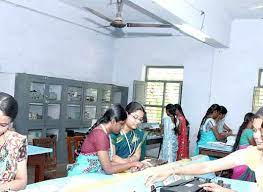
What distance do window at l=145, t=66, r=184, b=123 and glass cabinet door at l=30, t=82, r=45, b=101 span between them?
2.94 m

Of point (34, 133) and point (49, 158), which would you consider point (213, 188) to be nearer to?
point (49, 158)

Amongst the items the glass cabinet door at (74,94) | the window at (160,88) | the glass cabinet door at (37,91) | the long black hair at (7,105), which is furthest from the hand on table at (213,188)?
the window at (160,88)

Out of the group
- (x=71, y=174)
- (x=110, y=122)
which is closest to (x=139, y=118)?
(x=110, y=122)

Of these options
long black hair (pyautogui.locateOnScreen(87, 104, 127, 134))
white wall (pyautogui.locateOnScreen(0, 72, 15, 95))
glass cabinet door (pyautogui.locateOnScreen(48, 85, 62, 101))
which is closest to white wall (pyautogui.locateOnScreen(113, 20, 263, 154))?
glass cabinet door (pyautogui.locateOnScreen(48, 85, 62, 101))

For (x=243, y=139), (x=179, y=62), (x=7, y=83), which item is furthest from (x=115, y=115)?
(x=179, y=62)

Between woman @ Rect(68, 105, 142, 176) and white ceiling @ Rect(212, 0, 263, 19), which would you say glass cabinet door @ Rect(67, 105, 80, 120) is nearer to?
white ceiling @ Rect(212, 0, 263, 19)

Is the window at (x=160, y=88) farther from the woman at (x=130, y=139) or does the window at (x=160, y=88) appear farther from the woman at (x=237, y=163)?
the woman at (x=237, y=163)

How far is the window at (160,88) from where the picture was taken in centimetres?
856

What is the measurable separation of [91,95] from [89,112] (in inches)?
14.9

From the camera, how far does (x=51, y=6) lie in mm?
7148

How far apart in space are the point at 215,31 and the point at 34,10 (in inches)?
133

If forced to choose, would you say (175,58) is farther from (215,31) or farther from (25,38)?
(25,38)

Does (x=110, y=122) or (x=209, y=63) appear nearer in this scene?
(x=110, y=122)

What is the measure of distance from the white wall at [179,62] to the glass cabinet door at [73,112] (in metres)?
1.75
